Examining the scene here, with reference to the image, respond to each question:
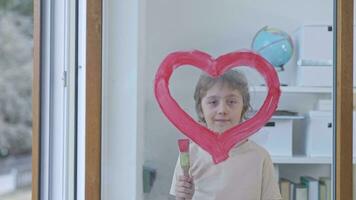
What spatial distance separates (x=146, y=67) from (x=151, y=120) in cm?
16

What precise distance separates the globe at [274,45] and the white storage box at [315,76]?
8cm

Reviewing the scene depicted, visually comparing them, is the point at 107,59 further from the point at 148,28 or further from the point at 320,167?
the point at 320,167

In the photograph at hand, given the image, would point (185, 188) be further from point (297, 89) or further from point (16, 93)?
point (16, 93)

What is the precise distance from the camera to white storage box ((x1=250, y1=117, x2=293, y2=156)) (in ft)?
4.03

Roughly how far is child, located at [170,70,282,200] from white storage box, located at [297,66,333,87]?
8.8 inches

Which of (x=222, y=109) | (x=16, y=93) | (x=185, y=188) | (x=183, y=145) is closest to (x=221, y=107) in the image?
(x=222, y=109)

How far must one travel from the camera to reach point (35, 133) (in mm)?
1174

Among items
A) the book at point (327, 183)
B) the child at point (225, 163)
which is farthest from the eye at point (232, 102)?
the book at point (327, 183)

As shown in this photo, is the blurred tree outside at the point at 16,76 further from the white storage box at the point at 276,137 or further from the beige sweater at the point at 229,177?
the white storage box at the point at 276,137

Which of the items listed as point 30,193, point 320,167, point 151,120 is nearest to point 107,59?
A: point 151,120

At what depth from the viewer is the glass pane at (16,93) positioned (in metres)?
1.19

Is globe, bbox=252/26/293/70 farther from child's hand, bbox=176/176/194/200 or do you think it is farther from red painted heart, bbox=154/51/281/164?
child's hand, bbox=176/176/194/200

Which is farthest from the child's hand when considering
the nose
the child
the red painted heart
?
the nose

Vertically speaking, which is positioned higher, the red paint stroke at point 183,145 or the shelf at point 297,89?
the shelf at point 297,89
